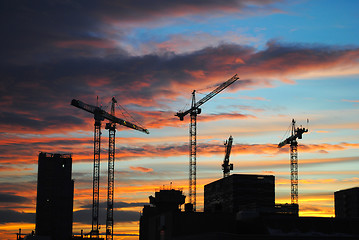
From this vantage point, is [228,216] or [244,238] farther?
[228,216]

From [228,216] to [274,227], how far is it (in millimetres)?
41343

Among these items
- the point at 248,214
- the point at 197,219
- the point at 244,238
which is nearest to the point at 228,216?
the point at 197,219

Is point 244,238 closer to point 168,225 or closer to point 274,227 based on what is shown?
point 274,227

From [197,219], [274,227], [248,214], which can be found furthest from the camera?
[197,219]

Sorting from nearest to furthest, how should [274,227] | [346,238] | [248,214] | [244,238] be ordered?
[244,238]
[346,238]
[274,227]
[248,214]

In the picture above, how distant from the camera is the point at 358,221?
14612cm

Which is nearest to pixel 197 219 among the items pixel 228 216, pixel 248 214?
pixel 228 216

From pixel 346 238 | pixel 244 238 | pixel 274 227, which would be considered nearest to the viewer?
pixel 244 238

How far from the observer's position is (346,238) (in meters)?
127

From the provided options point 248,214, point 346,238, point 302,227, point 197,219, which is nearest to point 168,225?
point 197,219

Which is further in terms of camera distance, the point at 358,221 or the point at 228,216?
the point at 228,216

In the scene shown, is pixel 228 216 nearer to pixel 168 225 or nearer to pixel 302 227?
pixel 168 225

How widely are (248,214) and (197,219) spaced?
109ft

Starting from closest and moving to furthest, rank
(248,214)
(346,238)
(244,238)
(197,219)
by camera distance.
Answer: (244,238)
(346,238)
(248,214)
(197,219)
